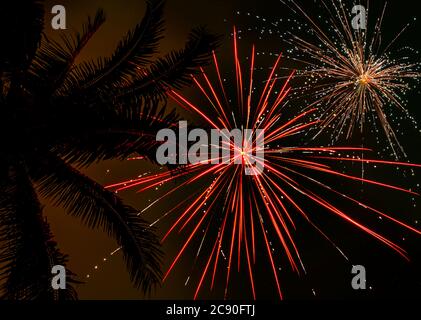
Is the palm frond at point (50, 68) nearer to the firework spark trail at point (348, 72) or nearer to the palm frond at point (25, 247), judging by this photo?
the palm frond at point (25, 247)

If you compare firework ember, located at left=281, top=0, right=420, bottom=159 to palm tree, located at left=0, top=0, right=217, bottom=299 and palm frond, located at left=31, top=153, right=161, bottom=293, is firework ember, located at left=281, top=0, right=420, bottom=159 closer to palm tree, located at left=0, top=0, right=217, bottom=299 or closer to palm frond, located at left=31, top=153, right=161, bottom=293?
palm tree, located at left=0, top=0, right=217, bottom=299

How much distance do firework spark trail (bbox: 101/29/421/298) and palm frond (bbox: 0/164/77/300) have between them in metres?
1.57

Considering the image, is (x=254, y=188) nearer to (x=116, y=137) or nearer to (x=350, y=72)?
(x=350, y=72)

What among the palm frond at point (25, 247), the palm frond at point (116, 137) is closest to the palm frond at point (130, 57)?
the palm frond at point (116, 137)

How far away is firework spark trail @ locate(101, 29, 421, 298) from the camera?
20.1 feet

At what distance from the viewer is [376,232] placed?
6398 mm

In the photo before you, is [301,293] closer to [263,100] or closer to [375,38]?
[263,100]

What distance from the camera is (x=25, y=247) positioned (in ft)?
15.0

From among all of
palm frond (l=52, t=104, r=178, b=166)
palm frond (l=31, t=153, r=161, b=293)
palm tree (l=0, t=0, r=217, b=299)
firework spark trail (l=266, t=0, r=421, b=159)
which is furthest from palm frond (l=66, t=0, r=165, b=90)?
firework spark trail (l=266, t=0, r=421, b=159)

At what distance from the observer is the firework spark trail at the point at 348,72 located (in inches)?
241

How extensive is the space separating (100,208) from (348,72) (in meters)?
3.25

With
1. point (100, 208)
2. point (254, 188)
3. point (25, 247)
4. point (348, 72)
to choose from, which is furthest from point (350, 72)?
point (25, 247)

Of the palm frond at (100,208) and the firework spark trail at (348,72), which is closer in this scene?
the palm frond at (100,208)

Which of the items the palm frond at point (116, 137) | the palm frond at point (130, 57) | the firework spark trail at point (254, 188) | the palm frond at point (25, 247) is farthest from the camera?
the firework spark trail at point (254, 188)
